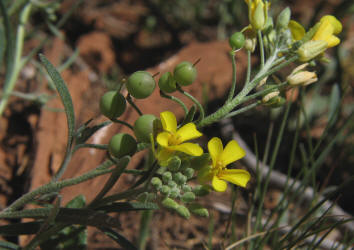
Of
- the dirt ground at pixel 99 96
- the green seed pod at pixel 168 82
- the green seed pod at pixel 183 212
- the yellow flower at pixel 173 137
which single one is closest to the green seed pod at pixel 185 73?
the green seed pod at pixel 168 82

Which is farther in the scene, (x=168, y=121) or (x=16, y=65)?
(x=16, y=65)

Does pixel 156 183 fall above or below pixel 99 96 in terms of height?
below

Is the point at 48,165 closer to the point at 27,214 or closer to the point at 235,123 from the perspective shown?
the point at 27,214

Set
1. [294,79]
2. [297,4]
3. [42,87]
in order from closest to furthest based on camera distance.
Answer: [294,79]
[42,87]
[297,4]

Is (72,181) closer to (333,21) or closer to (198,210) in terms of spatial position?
(198,210)

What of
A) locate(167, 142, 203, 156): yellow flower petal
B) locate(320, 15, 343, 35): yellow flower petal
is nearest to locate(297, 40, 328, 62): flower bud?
locate(320, 15, 343, 35): yellow flower petal

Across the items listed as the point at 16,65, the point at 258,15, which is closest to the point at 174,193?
the point at 258,15

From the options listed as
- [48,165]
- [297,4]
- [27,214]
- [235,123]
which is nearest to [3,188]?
[48,165]

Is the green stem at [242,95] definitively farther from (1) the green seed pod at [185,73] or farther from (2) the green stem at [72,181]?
(2) the green stem at [72,181]
